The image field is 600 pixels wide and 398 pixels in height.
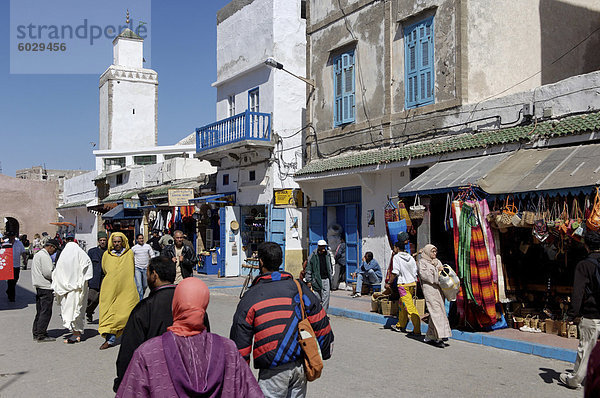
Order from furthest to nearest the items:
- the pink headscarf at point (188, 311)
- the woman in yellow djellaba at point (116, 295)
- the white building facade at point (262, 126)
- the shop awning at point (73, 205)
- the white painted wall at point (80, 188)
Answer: the white painted wall at point (80, 188)
the shop awning at point (73, 205)
the white building facade at point (262, 126)
the woman in yellow djellaba at point (116, 295)
the pink headscarf at point (188, 311)

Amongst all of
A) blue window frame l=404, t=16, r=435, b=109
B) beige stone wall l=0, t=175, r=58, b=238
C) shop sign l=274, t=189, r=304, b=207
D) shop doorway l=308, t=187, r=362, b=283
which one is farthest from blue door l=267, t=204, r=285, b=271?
beige stone wall l=0, t=175, r=58, b=238

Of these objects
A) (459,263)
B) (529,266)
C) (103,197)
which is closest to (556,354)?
(459,263)

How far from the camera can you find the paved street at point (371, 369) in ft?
21.5

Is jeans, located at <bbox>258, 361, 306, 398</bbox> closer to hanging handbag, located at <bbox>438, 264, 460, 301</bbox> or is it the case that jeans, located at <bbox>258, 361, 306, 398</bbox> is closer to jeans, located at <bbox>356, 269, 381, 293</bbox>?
hanging handbag, located at <bbox>438, 264, 460, 301</bbox>

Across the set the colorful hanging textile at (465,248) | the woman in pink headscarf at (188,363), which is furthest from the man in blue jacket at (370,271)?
the woman in pink headscarf at (188,363)

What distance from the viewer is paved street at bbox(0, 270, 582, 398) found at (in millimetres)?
6559

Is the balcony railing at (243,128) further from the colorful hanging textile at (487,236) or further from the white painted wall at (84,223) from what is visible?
the white painted wall at (84,223)

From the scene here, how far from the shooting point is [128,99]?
4856cm

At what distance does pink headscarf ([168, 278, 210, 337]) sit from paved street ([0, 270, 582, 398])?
380 centimetres

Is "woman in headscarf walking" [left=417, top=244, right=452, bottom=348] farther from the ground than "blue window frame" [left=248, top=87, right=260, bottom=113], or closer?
closer

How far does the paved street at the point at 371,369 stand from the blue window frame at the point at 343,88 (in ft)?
26.6

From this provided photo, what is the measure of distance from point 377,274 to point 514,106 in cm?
567

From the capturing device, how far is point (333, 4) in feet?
57.3

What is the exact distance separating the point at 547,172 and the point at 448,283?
99.0 inches
